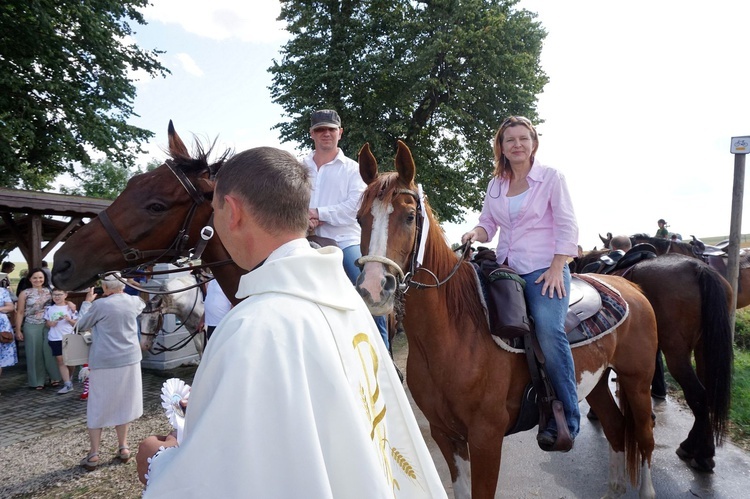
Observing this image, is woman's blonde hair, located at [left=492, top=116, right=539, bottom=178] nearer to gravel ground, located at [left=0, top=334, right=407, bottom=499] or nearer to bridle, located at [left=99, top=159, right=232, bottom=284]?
bridle, located at [left=99, top=159, right=232, bottom=284]

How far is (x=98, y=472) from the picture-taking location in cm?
475

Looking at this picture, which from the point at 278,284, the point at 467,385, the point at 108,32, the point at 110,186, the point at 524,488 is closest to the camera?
the point at 278,284

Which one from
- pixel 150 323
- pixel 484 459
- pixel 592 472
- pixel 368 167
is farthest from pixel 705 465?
pixel 150 323

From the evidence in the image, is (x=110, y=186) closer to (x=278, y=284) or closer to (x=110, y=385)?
(x=110, y=385)

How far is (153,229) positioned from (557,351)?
276cm

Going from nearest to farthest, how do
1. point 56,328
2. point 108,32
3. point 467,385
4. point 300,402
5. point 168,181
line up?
1. point 300,402
2. point 467,385
3. point 168,181
4. point 56,328
5. point 108,32

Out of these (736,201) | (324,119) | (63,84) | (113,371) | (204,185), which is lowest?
(113,371)

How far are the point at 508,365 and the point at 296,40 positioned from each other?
18.8m

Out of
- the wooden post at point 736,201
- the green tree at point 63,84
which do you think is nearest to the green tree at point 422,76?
the green tree at point 63,84

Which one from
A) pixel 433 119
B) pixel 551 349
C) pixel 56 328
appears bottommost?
pixel 56 328

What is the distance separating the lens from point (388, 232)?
103 inches

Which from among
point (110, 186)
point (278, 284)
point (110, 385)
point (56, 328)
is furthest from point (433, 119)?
point (110, 186)

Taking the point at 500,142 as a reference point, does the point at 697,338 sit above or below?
below

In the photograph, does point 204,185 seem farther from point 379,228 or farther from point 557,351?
point 557,351
